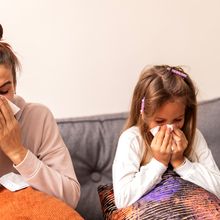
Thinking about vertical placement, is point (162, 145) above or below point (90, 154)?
above

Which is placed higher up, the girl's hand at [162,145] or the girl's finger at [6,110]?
the girl's finger at [6,110]

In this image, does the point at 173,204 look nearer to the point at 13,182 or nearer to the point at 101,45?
the point at 13,182

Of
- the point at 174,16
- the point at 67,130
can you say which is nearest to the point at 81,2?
the point at 174,16

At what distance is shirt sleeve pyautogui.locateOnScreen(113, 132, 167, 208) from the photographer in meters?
1.20

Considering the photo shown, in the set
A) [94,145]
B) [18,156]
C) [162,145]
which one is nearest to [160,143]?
[162,145]

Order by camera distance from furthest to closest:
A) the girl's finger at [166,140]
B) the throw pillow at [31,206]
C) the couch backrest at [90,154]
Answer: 1. the couch backrest at [90,154]
2. the girl's finger at [166,140]
3. the throw pillow at [31,206]

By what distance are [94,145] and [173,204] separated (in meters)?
0.47

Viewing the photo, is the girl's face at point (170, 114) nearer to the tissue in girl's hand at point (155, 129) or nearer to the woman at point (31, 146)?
the tissue in girl's hand at point (155, 129)

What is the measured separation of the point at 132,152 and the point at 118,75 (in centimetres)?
54

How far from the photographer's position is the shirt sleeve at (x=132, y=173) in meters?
1.20

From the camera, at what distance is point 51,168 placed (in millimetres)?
1209

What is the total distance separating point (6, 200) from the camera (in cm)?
104

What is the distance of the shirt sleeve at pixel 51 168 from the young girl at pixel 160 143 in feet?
0.46

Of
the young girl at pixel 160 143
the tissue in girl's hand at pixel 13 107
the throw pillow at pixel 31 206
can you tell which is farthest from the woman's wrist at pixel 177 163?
the tissue in girl's hand at pixel 13 107
